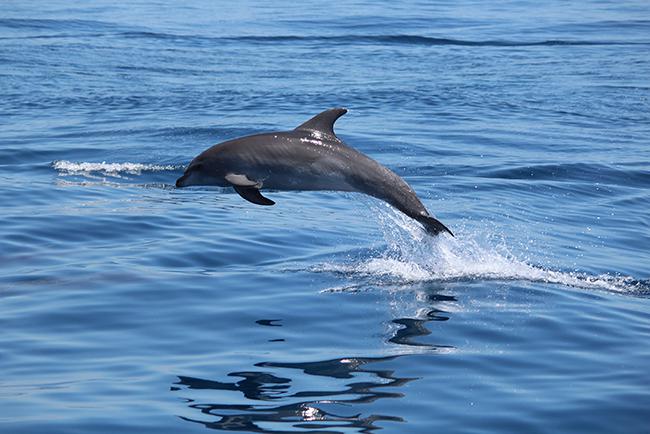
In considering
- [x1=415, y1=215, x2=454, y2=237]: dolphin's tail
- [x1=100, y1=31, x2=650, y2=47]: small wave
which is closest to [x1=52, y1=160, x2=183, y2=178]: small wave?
[x1=415, y1=215, x2=454, y2=237]: dolphin's tail

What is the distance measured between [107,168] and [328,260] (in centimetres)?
688

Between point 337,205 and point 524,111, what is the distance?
10.3 metres

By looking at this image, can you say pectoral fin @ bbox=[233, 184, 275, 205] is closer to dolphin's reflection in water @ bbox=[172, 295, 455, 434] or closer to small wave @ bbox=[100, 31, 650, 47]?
dolphin's reflection in water @ bbox=[172, 295, 455, 434]

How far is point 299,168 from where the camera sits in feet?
35.1

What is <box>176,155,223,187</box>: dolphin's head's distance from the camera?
1055 cm

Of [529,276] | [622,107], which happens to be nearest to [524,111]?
[622,107]

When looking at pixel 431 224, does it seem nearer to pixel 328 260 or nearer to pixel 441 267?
pixel 441 267

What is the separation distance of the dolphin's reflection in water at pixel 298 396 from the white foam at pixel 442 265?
3192 millimetres

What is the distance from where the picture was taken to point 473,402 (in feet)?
27.3

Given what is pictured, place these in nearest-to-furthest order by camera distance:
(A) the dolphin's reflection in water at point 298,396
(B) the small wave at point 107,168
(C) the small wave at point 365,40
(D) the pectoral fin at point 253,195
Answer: (A) the dolphin's reflection in water at point 298,396 → (D) the pectoral fin at point 253,195 → (B) the small wave at point 107,168 → (C) the small wave at point 365,40

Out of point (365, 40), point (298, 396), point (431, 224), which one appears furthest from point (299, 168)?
point (365, 40)

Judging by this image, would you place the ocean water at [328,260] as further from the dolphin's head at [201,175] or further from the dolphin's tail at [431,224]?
the dolphin's head at [201,175]

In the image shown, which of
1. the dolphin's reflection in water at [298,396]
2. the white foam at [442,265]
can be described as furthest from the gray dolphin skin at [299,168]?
the dolphin's reflection in water at [298,396]

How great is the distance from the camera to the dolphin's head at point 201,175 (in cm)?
1055
